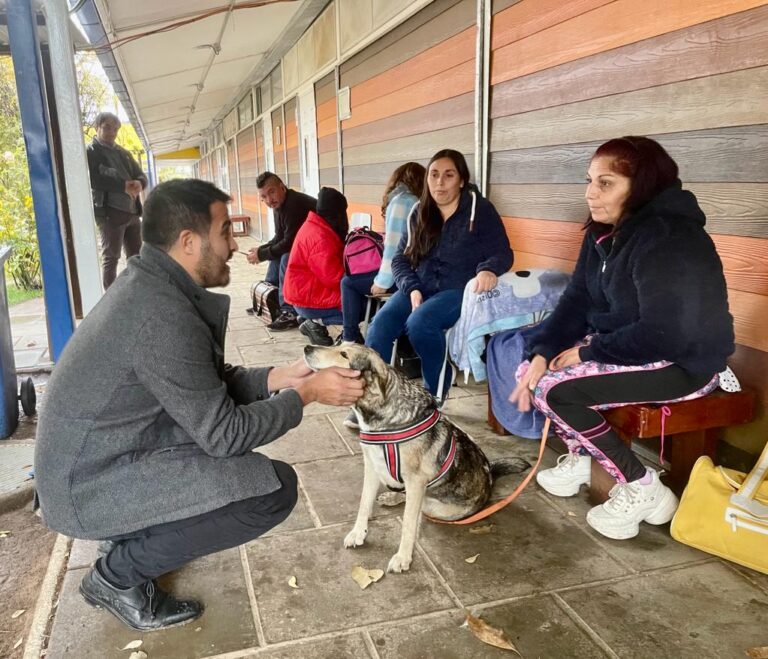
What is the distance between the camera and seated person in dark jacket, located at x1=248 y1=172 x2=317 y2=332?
607 cm

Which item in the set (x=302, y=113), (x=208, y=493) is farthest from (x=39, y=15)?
(x=302, y=113)

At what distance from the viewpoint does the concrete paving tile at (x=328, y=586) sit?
2088 millimetres

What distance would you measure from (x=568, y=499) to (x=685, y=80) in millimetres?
2052

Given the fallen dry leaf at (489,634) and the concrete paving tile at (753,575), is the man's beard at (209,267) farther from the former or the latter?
the concrete paving tile at (753,575)

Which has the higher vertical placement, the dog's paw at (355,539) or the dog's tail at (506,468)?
the dog's tail at (506,468)

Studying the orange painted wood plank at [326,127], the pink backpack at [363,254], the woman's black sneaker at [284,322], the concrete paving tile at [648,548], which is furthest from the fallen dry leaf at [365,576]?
the orange painted wood plank at [326,127]

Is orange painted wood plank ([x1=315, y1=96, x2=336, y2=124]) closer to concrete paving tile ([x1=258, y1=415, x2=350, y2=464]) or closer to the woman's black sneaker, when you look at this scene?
the woman's black sneaker

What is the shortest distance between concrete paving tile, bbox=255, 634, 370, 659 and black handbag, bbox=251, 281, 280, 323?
4.84 meters

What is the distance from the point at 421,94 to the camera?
5.39 metres

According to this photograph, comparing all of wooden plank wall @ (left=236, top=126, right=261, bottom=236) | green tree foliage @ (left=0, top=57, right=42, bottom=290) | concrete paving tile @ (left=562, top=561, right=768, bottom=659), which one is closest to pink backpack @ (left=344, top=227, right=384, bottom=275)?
concrete paving tile @ (left=562, top=561, right=768, bottom=659)

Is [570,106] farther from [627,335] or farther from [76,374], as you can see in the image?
[76,374]

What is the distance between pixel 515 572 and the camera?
2350mm

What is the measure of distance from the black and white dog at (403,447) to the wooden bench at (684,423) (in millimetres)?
696

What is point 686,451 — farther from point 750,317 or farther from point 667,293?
point 667,293
